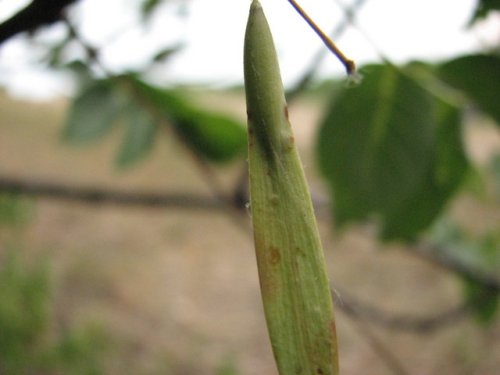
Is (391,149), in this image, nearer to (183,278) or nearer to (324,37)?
(324,37)

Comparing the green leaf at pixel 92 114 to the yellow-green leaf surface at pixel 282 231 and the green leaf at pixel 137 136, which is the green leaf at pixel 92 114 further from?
the yellow-green leaf surface at pixel 282 231

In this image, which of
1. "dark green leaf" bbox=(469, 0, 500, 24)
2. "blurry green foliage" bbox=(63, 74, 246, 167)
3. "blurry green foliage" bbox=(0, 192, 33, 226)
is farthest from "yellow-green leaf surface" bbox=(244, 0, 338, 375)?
"blurry green foliage" bbox=(0, 192, 33, 226)

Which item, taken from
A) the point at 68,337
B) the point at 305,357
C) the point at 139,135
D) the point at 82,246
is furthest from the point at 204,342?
the point at 305,357

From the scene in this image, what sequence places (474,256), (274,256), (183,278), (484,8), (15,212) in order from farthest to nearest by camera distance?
(183,278)
(15,212)
(474,256)
(484,8)
(274,256)

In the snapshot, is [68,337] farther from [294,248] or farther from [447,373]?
[294,248]

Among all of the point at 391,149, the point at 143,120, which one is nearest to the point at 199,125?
the point at 143,120

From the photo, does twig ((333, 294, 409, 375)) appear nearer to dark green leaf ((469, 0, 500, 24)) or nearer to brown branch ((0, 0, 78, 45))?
dark green leaf ((469, 0, 500, 24))
